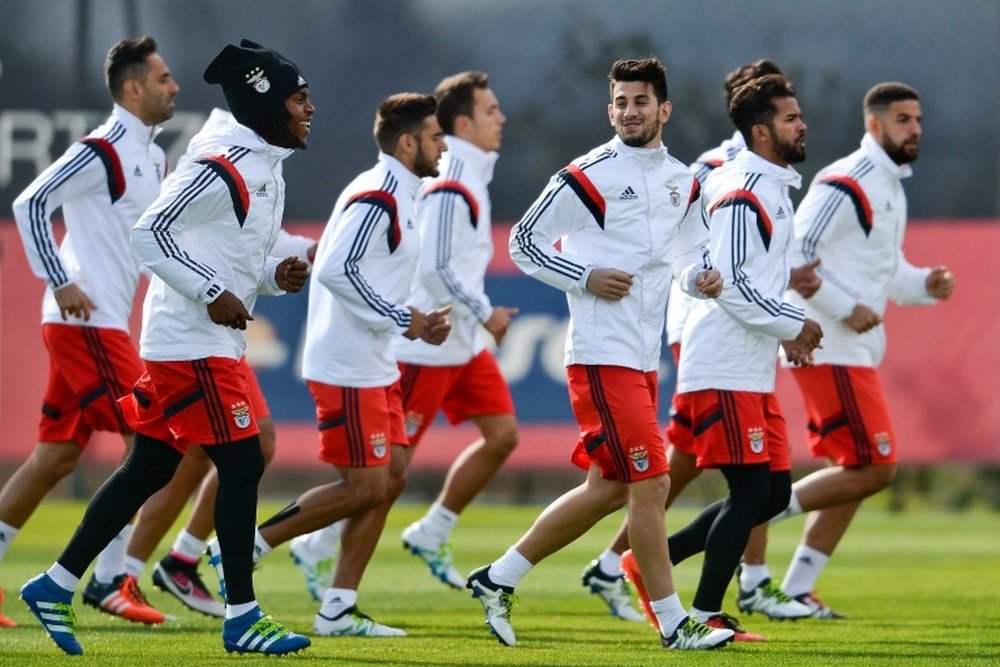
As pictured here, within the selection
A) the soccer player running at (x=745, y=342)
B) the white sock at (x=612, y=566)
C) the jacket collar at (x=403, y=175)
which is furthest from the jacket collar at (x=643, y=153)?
the white sock at (x=612, y=566)

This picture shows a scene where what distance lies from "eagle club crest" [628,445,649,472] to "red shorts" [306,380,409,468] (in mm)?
1213

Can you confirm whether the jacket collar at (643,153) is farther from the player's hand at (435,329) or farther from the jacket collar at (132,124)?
the jacket collar at (132,124)

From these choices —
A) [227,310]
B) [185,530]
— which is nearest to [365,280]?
[227,310]

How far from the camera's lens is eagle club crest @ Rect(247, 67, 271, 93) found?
A: 689cm

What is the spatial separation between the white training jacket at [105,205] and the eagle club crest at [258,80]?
166cm

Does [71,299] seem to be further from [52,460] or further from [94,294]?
[52,460]

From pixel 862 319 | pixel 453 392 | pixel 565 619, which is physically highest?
pixel 862 319

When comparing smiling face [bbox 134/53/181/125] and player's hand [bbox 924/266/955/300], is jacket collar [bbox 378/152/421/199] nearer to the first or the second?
smiling face [bbox 134/53/181/125]

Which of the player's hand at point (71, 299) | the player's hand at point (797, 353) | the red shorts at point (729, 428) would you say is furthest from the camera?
the player's hand at point (71, 299)

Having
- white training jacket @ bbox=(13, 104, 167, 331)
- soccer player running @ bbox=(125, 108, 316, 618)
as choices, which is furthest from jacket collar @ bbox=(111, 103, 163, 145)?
soccer player running @ bbox=(125, 108, 316, 618)

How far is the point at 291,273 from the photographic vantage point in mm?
7051

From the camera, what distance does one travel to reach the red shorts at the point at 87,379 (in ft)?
27.4

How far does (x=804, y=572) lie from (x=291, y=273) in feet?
10.5

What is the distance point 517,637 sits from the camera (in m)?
7.80
